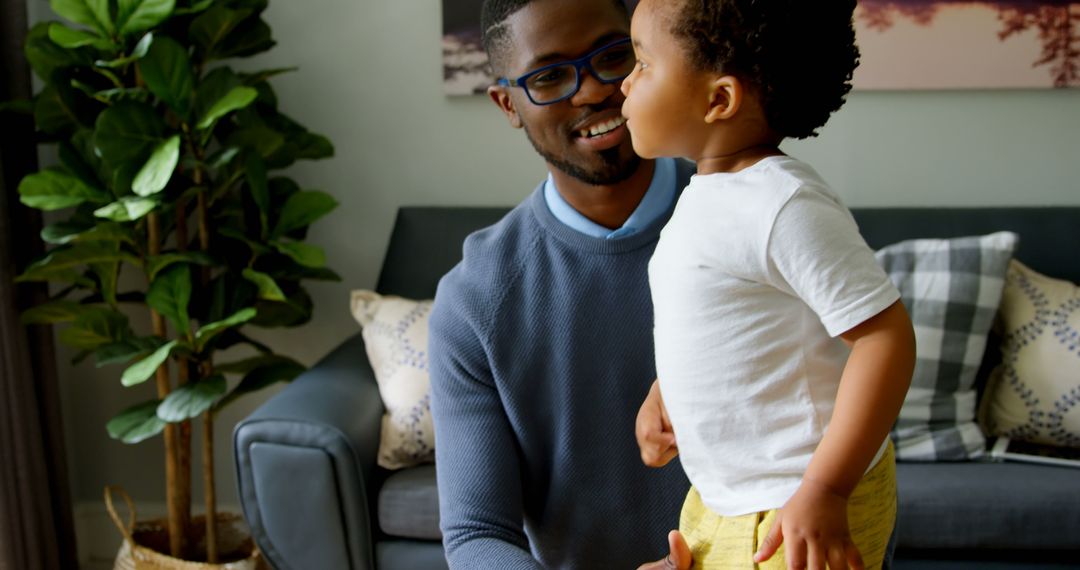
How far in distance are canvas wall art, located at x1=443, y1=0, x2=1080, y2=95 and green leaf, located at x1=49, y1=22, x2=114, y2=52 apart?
189 cm

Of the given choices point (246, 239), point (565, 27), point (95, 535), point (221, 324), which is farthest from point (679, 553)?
point (95, 535)

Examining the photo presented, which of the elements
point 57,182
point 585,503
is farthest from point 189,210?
point 585,503

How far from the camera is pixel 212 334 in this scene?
8.09 feet

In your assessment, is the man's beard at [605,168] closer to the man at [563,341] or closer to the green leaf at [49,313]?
the man at [563,341]

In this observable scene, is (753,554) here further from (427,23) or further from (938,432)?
(427,23)

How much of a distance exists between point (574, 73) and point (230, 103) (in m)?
1.33

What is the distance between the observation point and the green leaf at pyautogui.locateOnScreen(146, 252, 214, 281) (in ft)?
8.04

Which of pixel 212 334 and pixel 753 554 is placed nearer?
pixel 753 554

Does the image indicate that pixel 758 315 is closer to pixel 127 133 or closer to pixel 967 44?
pixel 127 133

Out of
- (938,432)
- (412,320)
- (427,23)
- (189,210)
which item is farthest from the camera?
(427,23)

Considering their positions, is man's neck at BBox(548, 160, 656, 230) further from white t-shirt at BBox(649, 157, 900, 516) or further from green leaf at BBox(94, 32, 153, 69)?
green leaf at BBox(94, 32, 153, 69)

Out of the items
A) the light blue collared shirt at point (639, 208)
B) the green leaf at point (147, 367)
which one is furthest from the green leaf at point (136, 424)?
the light blue collared shirt at point (639, 208)

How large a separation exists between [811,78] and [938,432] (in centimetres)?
168

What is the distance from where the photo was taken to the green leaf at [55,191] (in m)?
2.32
